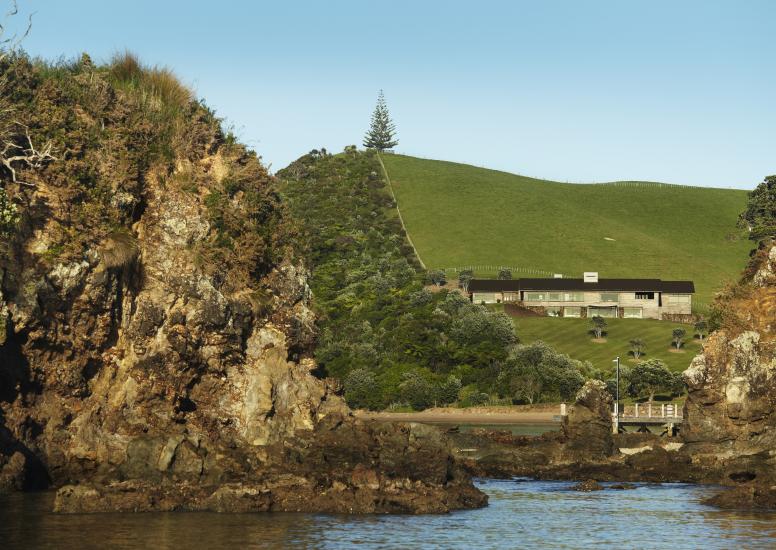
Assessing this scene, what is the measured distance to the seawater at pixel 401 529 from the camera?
3853 centimetres

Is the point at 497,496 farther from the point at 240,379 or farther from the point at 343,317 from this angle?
the point at 343,317

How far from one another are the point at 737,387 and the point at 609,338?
288 feet

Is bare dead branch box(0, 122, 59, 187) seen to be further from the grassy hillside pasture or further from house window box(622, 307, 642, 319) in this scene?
house window box(622, 307, 642, 319)

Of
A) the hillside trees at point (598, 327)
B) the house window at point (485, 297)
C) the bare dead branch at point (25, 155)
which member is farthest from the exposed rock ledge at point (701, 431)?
the house window at point (485, 297)

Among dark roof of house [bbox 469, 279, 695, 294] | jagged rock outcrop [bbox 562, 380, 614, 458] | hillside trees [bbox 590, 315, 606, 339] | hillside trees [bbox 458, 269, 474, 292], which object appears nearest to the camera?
jagged rock outcrop [bbox 562, 380, 614, 458]

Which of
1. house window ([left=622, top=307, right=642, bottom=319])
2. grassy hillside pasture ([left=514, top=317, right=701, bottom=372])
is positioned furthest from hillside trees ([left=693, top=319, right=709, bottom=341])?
house window ([left=622, top=307, right=642, bottom=319])

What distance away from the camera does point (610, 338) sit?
15662 centimetres

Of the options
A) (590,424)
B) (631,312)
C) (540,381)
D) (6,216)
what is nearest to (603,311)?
(631,312)

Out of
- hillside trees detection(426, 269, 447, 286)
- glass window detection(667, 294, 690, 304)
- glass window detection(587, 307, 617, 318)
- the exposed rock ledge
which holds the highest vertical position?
hillside trees detection(426, 269, 447, 286)

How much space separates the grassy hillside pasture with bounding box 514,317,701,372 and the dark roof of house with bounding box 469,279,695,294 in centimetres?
966

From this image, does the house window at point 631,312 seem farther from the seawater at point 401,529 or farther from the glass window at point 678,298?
the seawater at point 401,529

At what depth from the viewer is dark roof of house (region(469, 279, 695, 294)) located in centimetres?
17738

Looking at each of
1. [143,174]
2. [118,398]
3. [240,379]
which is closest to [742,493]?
[240,379]

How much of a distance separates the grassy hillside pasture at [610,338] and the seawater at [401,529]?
292 feet
